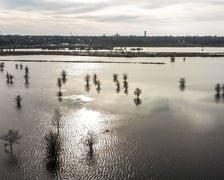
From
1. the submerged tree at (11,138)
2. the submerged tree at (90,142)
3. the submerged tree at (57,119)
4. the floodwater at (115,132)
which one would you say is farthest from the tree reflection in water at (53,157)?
the submerged tree at (57,119)

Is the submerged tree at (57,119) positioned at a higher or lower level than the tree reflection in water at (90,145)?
higher

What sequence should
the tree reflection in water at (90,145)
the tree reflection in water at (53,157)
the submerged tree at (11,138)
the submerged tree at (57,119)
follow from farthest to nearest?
the submerged tree at (57,119), the submerged tree at (11,138), the tree reflection in water at (90,145), the tree reflection in water at (53,157)

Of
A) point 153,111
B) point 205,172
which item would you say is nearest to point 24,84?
point 153,111

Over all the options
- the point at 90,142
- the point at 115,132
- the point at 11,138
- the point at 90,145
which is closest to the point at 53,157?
the point at 90,145

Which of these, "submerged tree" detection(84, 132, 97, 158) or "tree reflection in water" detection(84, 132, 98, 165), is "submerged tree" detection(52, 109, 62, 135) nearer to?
"tree reflection in water" detection(84, 132, 98, 165)

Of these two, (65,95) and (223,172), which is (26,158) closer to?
(223,172)

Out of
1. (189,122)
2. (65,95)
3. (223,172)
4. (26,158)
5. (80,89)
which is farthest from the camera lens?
(80,89)

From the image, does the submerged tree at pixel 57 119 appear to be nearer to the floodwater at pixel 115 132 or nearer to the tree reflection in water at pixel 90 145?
the floodwater at pixel 115 132

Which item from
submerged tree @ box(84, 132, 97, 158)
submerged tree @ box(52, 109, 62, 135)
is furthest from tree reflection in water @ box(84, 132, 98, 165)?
submerged tree @ box(52, 109, 62, 135)
